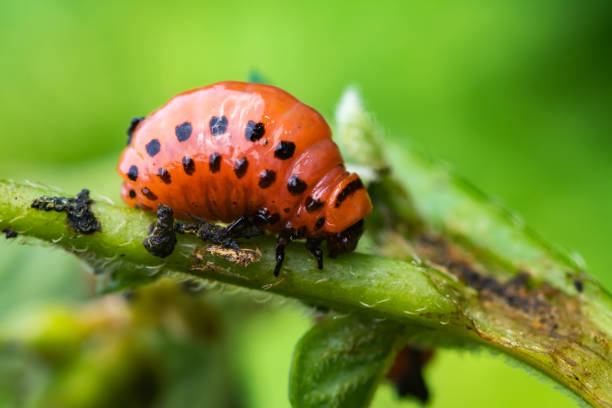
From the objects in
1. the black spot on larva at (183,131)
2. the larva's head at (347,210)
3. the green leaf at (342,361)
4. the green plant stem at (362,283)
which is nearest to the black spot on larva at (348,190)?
the larva's head at (347,210)

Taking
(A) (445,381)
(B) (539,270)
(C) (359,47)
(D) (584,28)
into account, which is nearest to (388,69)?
(C) (359,47)

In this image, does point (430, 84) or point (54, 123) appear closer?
point (430, 84)

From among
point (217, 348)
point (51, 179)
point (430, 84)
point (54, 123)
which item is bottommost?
point (217, 348)

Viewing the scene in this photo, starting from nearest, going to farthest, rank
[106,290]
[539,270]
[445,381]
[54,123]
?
[106,290]
[539,270]
[445,381]
[54,123]

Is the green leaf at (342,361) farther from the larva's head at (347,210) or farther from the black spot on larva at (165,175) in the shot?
the black spot on larva at (165,175)

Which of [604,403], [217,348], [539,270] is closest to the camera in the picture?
[604,403]

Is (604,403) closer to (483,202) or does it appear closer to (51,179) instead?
(483,202)

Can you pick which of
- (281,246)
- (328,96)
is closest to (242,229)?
(281,246)
